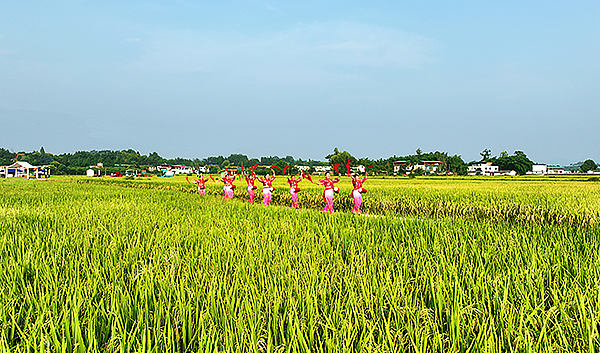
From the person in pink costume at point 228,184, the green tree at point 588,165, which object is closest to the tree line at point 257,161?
the green tree at point 588,165

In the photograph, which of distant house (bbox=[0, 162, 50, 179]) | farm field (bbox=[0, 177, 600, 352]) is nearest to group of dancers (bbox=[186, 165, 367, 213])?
farm field (bbox=[0, 177, 600, 352])

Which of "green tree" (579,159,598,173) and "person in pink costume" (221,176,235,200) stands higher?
"green tree" (579,159,598,173)

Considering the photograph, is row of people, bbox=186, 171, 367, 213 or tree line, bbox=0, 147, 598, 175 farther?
tree line, bbox=0, 147, 598, 175

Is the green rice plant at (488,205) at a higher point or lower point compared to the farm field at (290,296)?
lower

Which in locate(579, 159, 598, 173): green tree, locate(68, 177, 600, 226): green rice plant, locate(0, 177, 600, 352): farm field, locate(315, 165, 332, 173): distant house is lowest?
locate(68, 177, 600, 226): green rice plant

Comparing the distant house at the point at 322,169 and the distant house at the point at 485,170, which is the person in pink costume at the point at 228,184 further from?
the distant house at the point at 485,170

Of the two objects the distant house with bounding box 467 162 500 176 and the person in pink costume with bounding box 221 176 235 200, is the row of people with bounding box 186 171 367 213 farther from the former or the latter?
the distant house with bounding box 467 162 500 176

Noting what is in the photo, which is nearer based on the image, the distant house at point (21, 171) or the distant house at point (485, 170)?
the distant house at point (21, 171)

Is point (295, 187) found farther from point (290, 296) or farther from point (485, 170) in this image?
point (485, 170)

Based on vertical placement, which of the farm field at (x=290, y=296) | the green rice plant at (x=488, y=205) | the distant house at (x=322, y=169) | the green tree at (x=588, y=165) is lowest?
the green rice plant at (x=488, y=205)

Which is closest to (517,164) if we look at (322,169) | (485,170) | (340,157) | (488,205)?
(485,170)

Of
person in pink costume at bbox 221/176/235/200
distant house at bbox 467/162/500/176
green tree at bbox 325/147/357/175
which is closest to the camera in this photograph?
person in pink costume at bbox 221/176/235/200

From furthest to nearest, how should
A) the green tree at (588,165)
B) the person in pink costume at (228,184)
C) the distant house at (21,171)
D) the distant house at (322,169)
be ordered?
the green tree at (588,165) → the distant house at (21,171) → the person in pink costume at (228,184) → the distant house at (322,169)

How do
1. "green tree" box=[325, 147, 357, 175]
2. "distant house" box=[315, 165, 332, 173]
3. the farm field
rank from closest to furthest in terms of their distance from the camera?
1. the farm field
2. "distant house" box=[315, 165, 332, 173]
3. "green tree" box=[325, 147, 357, 175]
